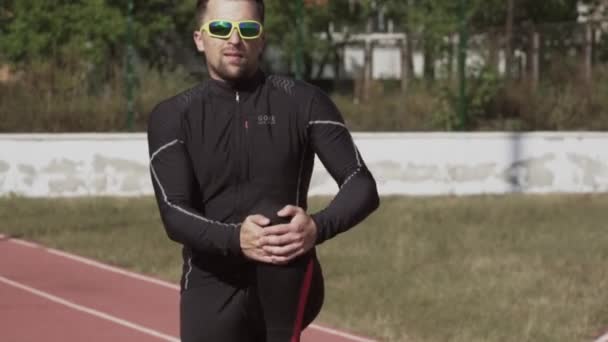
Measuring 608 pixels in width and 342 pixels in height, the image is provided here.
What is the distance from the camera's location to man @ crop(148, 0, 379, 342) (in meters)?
3.95

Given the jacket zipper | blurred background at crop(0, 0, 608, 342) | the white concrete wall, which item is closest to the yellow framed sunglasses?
the jacket zipper

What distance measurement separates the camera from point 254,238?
145 inches

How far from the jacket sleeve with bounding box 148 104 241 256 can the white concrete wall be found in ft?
48.7

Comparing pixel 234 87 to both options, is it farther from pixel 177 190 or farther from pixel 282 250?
pixel 282 250

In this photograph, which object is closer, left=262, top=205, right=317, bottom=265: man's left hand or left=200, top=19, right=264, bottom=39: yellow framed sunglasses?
left=262, top=205, right=317, bottom=265: man's left hand

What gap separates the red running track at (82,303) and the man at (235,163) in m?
5.50

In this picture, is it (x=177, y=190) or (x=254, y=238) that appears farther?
(x=177, y=190)

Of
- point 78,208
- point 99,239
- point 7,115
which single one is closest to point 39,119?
point 7,115

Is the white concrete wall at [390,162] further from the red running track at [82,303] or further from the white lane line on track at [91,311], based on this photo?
the white lane line on track at [91,311]

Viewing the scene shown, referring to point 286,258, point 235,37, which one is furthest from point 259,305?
point 235,37

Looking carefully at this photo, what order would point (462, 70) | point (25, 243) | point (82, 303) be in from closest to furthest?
1. point (82, 303)
2. point (25, 243)
3. point (462, 70)

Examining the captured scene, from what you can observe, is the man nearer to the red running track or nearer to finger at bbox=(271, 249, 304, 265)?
finger at bbox=(271, 249, 304, 265)

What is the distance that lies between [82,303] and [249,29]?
7.49 metres

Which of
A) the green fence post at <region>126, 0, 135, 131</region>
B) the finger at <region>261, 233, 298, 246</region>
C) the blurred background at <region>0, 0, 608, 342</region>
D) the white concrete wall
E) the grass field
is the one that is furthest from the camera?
the green fence post at <region>126, 0, 135, 131</region>
